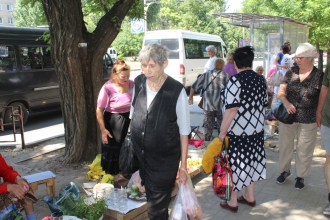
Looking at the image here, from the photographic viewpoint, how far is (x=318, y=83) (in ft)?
12.6

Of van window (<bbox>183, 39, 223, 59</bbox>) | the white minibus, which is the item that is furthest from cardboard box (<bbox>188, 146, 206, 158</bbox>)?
van window (<bbox>183, 39, 223, 59</bbox>)

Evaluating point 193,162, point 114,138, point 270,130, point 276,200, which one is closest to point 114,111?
point 114,138

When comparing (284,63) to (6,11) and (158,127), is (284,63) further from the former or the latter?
(6,11)

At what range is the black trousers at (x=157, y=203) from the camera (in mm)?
2746

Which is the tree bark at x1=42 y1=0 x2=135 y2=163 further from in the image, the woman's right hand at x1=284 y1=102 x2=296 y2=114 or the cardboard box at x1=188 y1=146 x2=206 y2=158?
the woman's right hand at x1=284 y1=102 x2=296 y2=114

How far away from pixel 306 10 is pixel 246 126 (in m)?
14.3

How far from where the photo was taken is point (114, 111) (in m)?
4.25

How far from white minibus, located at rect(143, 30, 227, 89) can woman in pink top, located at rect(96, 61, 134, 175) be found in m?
9.71

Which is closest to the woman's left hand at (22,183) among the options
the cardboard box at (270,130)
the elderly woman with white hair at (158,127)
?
Answer: the elderly woman with white hair at (158,127)

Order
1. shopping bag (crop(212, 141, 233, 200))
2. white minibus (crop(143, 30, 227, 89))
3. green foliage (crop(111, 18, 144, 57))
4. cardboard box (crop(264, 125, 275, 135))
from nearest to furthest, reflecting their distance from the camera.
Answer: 1. shopping bag (crop(212, 141, 233, 200))
2. cardboard box (crop(264, 125, 275, 135))
3. white minibus (crop(143, 30, 227, 89))
4. green foliage (crop(111, 18, 144, 57))

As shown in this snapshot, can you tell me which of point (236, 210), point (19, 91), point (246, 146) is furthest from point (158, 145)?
point (19, 91)

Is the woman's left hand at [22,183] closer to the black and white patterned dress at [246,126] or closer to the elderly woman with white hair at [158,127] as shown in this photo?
the elderly woman with white hair at [158,127]

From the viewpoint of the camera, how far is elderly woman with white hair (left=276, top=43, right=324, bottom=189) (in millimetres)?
3871

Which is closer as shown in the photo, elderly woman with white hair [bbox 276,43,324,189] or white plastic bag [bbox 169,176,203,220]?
white plastic bag [bbox 169,176,203,220]
